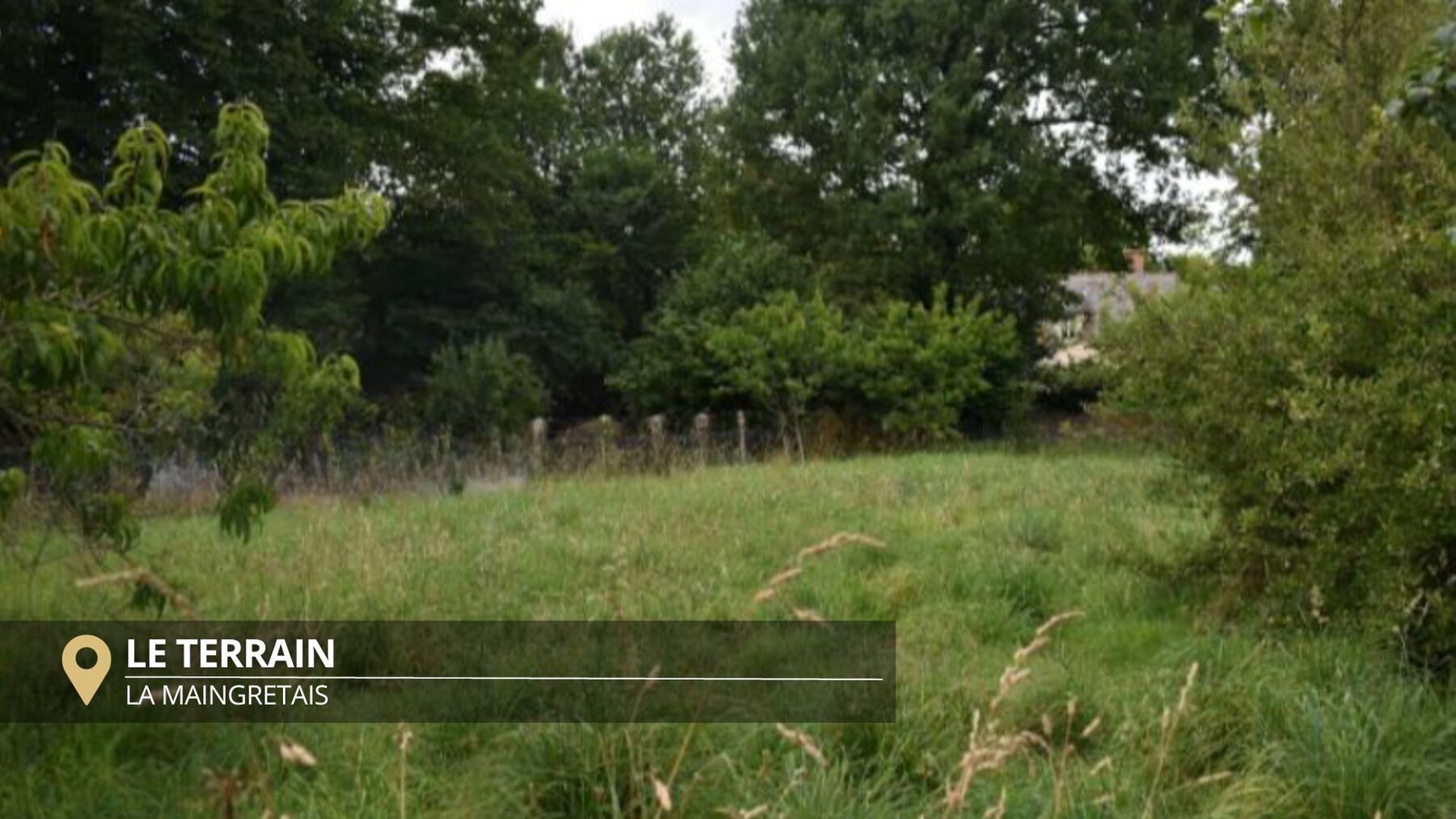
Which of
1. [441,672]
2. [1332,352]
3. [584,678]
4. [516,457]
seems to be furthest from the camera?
[516,457]

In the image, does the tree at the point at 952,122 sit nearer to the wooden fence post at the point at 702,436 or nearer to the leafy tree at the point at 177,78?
the wooden fence post at the point at 702,436

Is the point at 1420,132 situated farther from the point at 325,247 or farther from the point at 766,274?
the point at 766,274

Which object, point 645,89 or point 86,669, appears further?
point 645,89

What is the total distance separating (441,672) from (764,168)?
73.0 ft

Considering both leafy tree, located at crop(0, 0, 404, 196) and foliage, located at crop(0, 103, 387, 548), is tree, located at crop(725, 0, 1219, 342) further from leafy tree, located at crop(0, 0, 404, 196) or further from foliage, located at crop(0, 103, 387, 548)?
foliage, located at crop(0, 103, 387, 548)

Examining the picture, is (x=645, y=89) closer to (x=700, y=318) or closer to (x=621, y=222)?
(x=621, y=222)

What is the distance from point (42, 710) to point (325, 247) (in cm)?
185

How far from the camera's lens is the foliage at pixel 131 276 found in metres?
3.53

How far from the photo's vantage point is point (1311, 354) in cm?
550

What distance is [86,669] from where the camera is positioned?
14.6 feet

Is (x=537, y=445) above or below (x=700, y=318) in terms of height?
below

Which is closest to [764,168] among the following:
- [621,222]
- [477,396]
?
[621,222]

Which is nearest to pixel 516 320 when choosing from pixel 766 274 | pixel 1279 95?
pixel 766 274

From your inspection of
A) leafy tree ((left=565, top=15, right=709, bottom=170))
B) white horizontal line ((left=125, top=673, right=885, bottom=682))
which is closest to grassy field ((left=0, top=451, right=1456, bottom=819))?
white horizontal line ((left=125, top=673, right=885, bottom=682))
